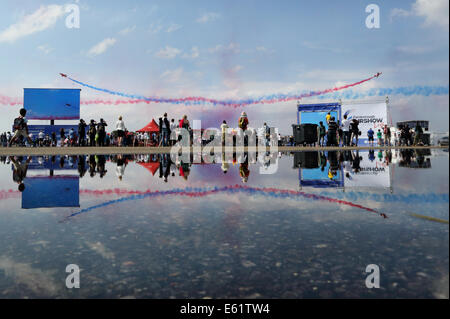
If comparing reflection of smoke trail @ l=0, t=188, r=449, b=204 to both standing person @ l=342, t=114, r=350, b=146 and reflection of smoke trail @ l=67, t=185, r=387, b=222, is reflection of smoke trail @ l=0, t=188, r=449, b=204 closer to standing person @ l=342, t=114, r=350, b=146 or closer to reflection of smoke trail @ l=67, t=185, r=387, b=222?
reflection of smoke trail @ l=67, t=185, r=387, b=222

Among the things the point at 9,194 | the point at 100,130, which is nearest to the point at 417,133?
the point at 100,130

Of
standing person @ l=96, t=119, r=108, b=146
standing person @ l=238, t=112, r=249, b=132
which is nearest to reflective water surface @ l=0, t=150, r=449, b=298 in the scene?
standing person @ l=238, t=112, r=249, b=132

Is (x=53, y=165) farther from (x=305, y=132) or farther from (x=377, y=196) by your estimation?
(x=305, y=132)

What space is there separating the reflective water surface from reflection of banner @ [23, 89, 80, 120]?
40301 mm

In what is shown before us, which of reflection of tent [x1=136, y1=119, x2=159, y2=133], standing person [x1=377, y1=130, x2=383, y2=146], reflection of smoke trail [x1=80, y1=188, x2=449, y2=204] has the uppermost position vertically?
reflection of tent [x1=136, y1=119, x2=159, y2=133]

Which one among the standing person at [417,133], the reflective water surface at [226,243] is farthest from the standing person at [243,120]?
the standing person at [417,133]

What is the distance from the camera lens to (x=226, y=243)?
2477 millimetres

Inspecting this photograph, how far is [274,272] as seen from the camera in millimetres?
1914

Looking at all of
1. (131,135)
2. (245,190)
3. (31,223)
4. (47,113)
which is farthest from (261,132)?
(47,113)

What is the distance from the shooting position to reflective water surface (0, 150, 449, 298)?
5.74ft

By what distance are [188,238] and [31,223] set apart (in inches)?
56.7
